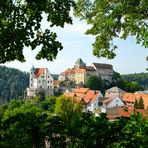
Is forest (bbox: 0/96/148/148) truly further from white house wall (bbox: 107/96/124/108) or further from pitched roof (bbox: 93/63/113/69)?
pitched roof (bbox: 93/63/113/69)

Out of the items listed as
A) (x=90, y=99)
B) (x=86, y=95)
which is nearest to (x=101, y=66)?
(x=86, y=95)

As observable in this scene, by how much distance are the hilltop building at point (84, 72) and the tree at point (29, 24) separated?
142 meters

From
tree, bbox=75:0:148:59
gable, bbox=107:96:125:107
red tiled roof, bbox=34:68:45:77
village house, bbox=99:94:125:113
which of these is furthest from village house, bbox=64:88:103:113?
tree, bbox=75:0:148:59

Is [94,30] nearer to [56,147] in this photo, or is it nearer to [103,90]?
[56,147]

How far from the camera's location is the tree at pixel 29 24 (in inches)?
249

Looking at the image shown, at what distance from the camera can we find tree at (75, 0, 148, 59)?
45.2 ft

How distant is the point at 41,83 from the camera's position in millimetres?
134875

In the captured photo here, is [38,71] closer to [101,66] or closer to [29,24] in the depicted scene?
[101,66]

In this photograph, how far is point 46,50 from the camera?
641 cm

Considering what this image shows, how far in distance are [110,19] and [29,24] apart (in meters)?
8.52

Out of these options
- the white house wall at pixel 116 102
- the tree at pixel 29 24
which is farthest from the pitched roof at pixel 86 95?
the tree at pixel 29 24

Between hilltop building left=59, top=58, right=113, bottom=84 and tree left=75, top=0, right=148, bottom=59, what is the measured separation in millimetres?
132631

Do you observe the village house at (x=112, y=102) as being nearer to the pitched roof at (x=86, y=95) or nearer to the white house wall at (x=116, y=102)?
the white house wall at (x=116, y=102)

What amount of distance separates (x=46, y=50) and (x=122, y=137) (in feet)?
6.91
